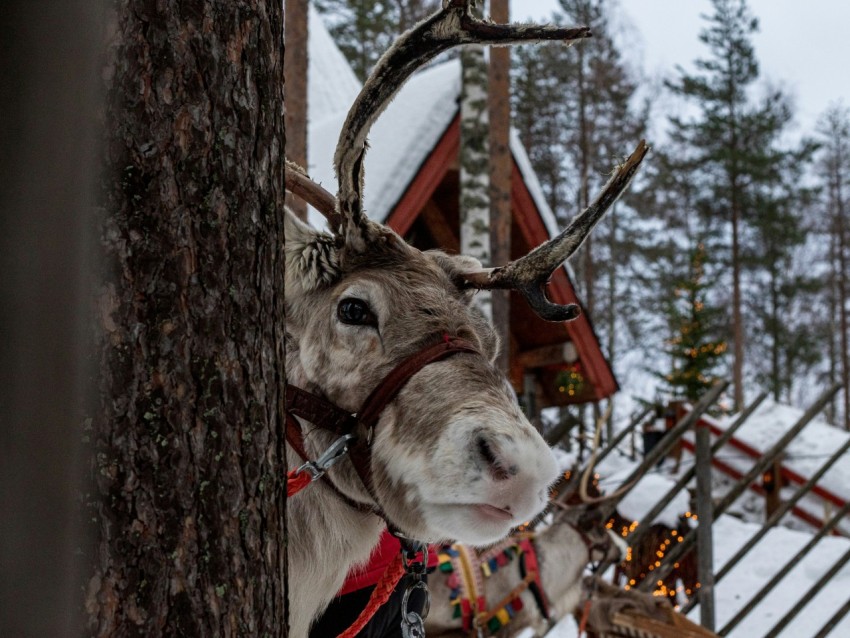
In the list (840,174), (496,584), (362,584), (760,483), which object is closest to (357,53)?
(760,483)

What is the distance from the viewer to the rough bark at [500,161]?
7332 mm

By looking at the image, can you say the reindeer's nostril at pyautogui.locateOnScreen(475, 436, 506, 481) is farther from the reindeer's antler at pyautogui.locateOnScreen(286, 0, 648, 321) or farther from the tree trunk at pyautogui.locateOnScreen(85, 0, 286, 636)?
the reindeer's antler at pyautogui.locateOnScreen(286, 0, 648, 321)

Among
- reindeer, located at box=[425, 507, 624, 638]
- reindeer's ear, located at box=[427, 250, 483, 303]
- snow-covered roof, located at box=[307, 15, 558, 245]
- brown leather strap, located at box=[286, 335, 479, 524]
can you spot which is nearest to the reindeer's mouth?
brown leather strap, located at box=[286, 335, 479, 524]

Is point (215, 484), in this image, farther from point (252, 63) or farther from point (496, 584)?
point (496, 584)

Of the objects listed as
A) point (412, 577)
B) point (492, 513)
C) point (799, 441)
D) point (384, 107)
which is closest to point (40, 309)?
point (384, 107)

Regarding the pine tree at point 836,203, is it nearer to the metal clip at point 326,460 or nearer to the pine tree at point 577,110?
the pine tree at point 577,110

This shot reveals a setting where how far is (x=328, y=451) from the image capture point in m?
1.89

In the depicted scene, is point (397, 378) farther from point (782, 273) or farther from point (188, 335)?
point (782, 273)

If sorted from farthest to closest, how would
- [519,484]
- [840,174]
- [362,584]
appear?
[840,174] → [362,584] → [519,484]

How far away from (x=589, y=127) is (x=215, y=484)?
2174 cm

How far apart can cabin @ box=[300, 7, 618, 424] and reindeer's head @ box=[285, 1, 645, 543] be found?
392 centimetres

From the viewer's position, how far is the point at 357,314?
2.01m

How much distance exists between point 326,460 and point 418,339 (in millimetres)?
382

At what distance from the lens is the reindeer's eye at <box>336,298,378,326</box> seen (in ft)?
6.59
